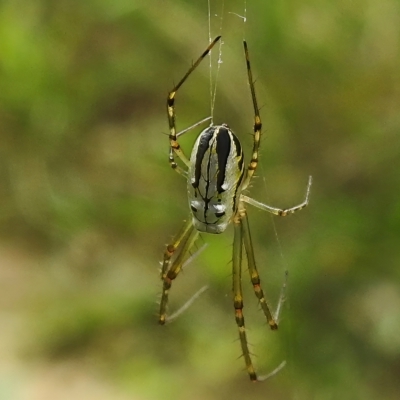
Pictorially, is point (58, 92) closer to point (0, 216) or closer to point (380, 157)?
point (0, 216)

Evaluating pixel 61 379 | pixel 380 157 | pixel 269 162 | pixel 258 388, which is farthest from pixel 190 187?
pixel 61 379

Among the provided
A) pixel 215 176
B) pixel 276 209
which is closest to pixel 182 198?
pixel 276 209

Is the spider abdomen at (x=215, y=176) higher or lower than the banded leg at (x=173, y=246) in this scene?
higher

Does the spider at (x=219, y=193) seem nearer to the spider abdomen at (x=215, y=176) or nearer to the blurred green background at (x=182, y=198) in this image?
the spider abdomen at (x=215, y=176)

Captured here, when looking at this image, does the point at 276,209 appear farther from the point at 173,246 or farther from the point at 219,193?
the point at 173,246

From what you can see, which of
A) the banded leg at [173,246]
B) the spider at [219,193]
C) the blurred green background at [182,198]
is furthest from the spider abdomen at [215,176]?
the blurred green background at [182,198]

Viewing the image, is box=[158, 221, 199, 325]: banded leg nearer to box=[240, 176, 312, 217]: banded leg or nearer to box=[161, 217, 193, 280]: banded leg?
box=[161, 217, 193, 280]: banded leg

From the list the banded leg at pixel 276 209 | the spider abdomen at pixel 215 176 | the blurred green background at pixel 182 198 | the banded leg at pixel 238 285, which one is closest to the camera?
the spider abdomen at pixel 215 176
